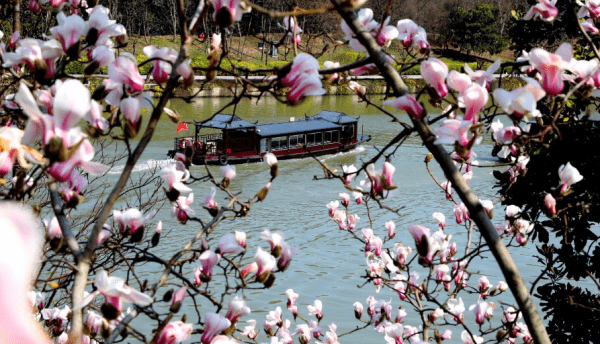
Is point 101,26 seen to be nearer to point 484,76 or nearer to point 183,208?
point 183,208

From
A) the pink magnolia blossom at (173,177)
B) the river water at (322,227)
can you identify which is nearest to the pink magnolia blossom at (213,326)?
the pink magnolia blossom at (173,177)

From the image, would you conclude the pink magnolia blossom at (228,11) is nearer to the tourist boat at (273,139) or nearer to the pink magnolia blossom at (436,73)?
the pink magnolia blossom at (436,73)

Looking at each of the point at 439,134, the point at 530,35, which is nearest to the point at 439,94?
the point at 439,134

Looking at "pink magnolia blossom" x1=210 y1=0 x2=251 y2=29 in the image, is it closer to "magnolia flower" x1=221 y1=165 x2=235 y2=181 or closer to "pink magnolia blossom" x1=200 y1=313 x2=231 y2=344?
"pink magnolia blossom" x1=200 y1=313 x2=231 y2=344

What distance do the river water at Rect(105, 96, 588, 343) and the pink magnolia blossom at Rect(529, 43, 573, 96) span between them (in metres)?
3.98

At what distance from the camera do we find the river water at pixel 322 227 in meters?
7.23

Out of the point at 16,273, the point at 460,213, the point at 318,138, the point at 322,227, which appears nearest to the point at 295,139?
the point at 318,138

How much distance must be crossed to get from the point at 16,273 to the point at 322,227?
9910mm

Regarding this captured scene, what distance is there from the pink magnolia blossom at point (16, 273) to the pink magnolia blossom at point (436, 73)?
3.26ft

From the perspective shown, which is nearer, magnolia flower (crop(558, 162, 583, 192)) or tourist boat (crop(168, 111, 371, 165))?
magnolia flower (crop(558, 162, 583, 192))

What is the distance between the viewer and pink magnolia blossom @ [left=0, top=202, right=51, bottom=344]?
234mm

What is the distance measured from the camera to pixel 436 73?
1169 mm

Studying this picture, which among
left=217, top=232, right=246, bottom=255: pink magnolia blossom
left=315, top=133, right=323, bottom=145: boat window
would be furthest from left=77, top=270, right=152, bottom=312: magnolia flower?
left=315, top=133, right=323, bottom=145: boat window

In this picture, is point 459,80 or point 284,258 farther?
point 284,258
